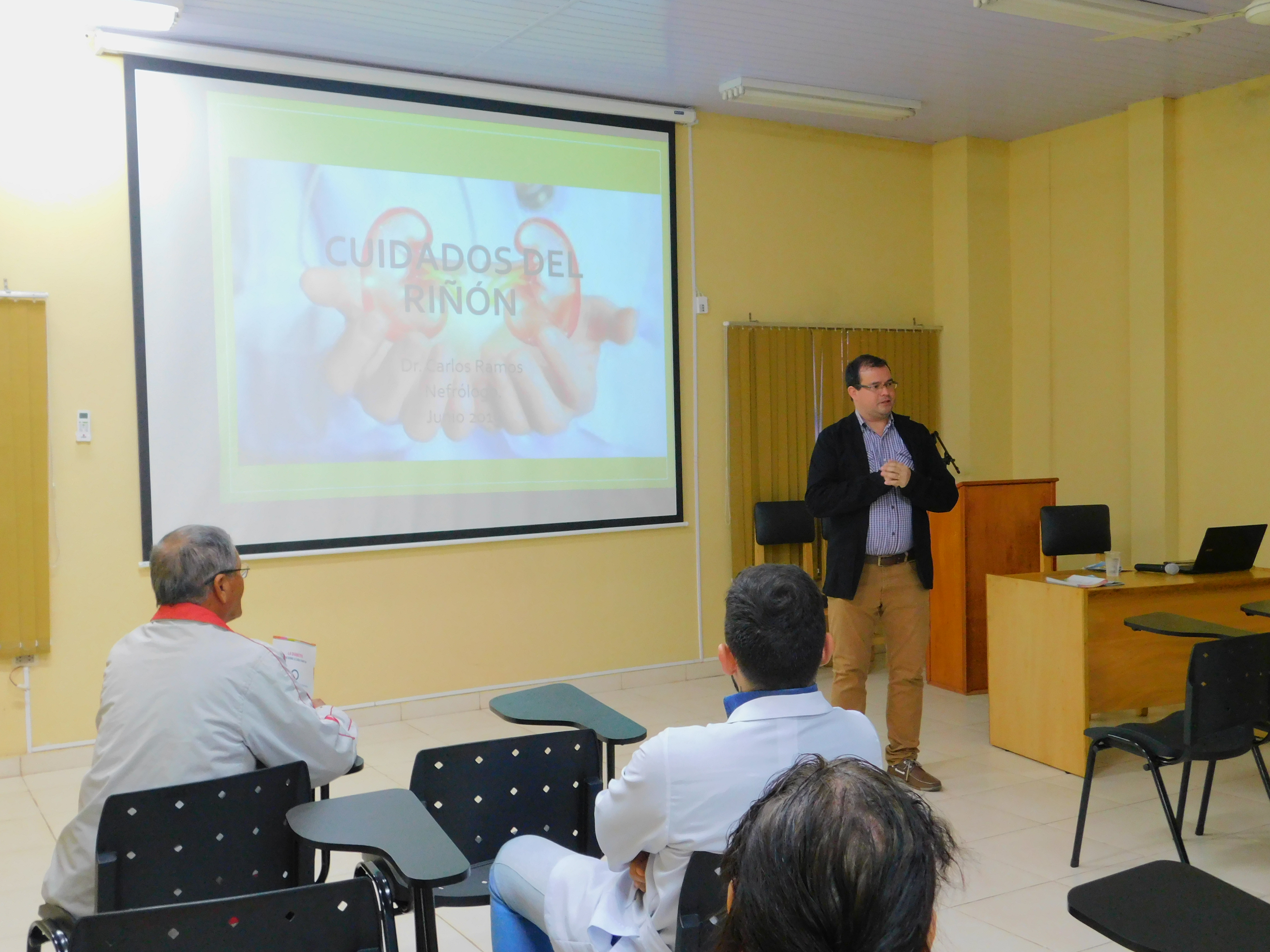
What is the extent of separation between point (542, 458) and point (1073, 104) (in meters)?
3.65

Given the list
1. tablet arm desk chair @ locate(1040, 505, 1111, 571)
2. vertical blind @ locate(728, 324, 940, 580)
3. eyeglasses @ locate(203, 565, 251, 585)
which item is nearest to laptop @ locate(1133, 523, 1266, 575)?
tablet arm desk chair @ locate(1040, 505, 1111, 571)

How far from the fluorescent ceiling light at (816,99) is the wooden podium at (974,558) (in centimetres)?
215

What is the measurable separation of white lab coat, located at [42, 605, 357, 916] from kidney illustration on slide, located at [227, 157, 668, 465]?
2880mm

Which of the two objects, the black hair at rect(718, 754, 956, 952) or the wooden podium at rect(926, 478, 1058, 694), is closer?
the black hair at rect(718, 754, 956, 952)

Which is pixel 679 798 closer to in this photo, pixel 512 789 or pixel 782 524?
pixel 512 789

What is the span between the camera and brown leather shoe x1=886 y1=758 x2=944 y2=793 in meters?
3.98

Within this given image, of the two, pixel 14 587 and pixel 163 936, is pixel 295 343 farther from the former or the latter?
pixel 163 936

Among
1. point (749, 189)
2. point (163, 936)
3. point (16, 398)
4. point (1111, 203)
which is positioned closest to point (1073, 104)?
point (1111, 203)

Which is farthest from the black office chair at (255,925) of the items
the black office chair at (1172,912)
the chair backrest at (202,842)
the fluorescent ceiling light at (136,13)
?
the fluorescent ceiling light at (136,13)

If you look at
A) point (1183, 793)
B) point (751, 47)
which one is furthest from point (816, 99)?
point (1183, 793)

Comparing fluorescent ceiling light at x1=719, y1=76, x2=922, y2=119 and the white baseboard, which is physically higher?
fluorescent ceiling light at x1=719, y1=76, x2=922, y2=119

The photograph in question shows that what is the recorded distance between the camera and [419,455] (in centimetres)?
520

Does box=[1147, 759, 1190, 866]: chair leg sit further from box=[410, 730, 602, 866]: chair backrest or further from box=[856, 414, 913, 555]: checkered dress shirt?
box=[410, 730, 602, 866]: chair backrest

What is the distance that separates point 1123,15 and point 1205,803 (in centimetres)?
319
